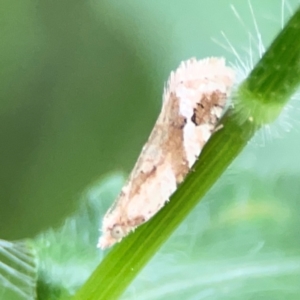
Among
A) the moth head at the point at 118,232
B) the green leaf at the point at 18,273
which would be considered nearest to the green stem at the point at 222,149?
the moth head at the point at 118,232

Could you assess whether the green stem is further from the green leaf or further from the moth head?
the green leaf

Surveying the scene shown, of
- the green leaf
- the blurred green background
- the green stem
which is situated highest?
the blurred green background

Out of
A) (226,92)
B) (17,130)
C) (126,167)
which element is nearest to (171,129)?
(226,92)

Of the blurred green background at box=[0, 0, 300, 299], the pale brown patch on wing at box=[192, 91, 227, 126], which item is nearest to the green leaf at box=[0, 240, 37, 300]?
the blurred green background at box=[0, 0, 300, 299]

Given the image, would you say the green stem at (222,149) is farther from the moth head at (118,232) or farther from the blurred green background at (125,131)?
the blurred green background at (125,131)

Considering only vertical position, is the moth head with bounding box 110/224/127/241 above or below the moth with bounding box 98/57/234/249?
below

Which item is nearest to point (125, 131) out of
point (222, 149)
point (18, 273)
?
point (18, 273)

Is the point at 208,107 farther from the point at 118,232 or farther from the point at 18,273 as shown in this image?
the point at 18,273
